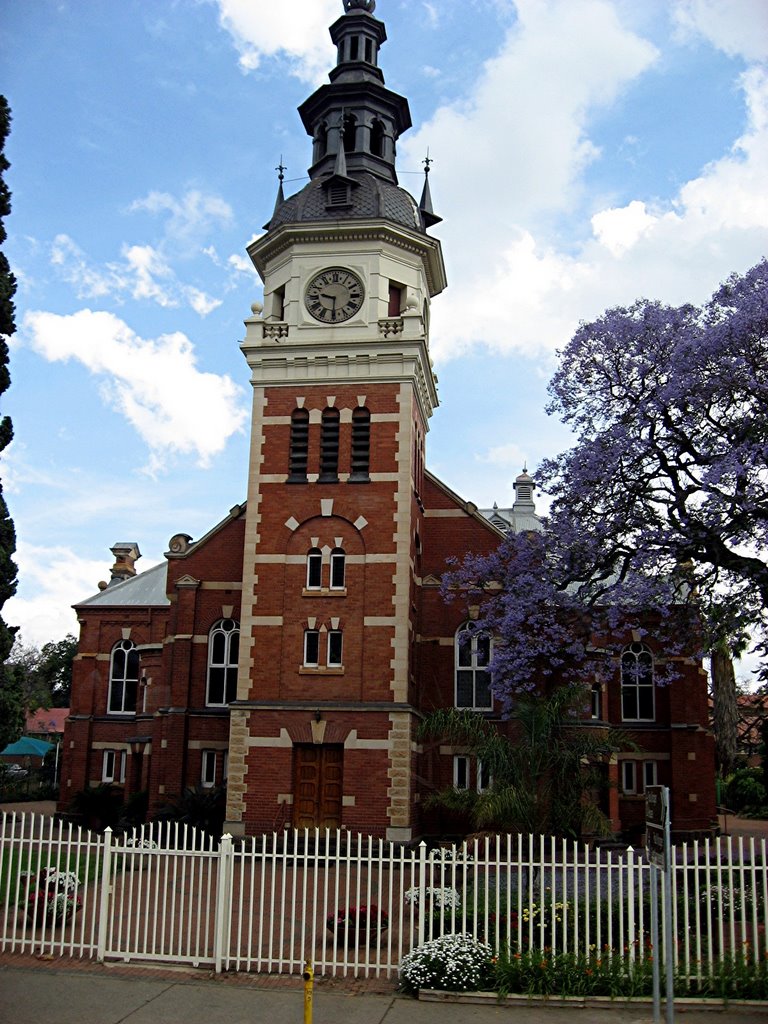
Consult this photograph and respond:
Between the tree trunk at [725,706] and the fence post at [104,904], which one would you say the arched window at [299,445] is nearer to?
the fence post at [104,904]

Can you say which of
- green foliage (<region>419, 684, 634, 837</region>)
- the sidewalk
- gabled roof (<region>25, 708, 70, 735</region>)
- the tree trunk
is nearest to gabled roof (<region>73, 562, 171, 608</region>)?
green foliage (<region>419, 684, 634, 837</region>)

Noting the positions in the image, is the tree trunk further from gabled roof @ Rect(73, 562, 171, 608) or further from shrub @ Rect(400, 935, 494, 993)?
shrub @ Rect(400, 935, 494, 993)

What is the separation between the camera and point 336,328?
30203mm

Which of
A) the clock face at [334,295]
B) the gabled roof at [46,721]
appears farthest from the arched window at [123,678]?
the gabled roof at [46,721]

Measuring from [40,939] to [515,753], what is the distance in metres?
9.35

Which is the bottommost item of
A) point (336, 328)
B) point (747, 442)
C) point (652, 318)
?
point (747, 442)

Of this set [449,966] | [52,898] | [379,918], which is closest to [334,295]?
[52,898]

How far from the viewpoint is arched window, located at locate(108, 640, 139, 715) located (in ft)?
125

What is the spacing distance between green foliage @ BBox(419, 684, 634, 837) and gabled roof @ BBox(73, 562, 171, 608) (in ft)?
61.9

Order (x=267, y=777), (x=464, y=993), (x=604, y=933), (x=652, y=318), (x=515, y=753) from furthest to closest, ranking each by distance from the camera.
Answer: (x=267, y=777) → (x=652, y=318) → (x=515, y=753) → (x=604, y=933) → (x=464, y=993)

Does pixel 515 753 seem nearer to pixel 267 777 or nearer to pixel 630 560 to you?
pixel 630 560

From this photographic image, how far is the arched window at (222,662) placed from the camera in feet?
105

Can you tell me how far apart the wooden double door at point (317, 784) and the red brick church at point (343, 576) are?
0.05m

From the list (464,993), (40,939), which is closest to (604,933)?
(464,993)
